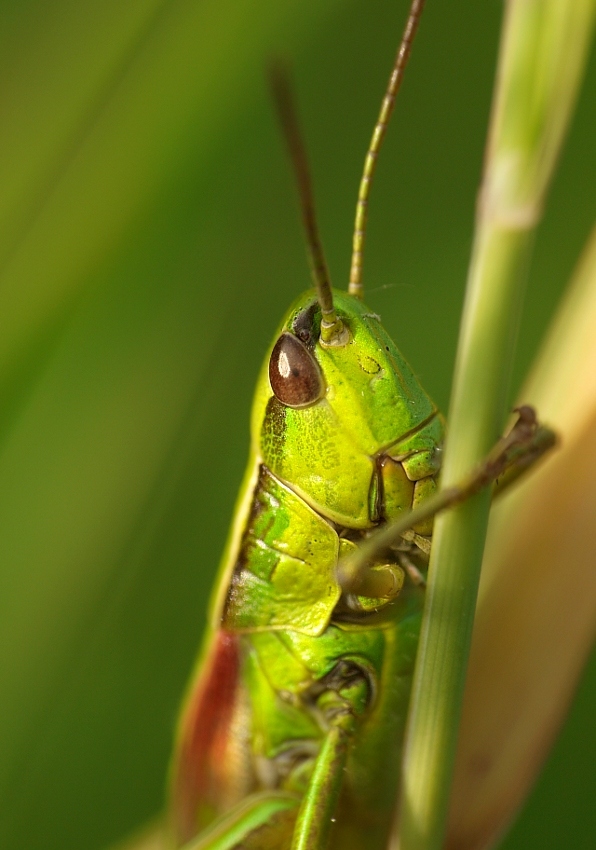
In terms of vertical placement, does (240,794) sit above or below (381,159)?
below

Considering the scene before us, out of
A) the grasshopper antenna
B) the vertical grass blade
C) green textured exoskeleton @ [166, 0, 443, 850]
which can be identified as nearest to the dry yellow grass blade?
green textured exoskeleton @ [166, 0, 443, 850]

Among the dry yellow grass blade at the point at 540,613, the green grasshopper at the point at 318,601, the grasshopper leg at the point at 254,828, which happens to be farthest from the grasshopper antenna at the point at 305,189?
the grasshopper leg at the point at 254,828

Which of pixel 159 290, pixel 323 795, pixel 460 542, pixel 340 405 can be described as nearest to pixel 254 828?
pixel 323 795

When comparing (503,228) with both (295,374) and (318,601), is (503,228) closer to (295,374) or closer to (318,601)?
(295,374)

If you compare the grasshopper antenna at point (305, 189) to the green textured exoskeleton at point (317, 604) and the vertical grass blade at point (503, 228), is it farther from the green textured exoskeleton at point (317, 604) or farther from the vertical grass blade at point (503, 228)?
the vertical grass blade at point (503, 228)

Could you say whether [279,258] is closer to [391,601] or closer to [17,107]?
[17,107]

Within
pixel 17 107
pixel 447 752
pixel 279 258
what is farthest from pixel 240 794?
pixel 17 107
